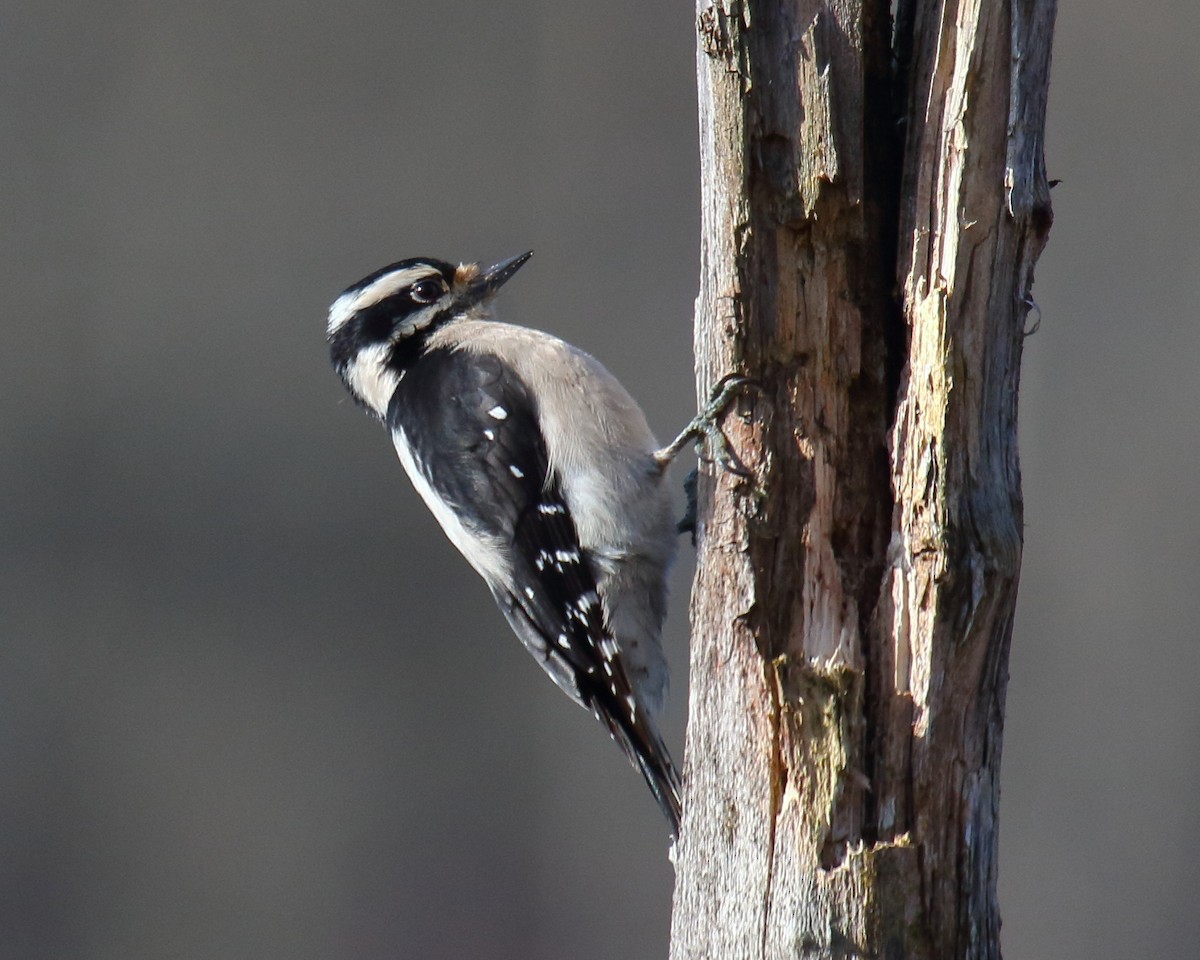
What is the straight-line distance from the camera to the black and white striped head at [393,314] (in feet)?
12.6

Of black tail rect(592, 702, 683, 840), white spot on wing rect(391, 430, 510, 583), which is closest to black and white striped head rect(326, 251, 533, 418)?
white spot on wing rect(391, 430, 510, 583)

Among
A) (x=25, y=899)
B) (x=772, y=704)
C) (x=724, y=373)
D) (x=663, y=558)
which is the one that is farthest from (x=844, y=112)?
(x=25, y=899)

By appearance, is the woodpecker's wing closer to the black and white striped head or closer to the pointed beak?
the black and white striped head

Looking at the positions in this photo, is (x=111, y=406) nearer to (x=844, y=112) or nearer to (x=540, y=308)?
(x=540, y=308)

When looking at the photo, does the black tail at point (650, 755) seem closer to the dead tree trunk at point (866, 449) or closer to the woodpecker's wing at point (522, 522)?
the woodpecker's wing at point (522, 522)

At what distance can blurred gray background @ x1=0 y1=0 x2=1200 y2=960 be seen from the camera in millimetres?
5086

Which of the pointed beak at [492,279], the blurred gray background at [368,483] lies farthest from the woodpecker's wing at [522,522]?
the blurred gray background at [368,483]

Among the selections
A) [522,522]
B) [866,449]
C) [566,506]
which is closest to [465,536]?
[522,522]

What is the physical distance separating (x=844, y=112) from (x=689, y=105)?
3387 mm

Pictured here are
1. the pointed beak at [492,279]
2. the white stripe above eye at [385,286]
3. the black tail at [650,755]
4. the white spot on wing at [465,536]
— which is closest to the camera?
the black tail at [650,755]

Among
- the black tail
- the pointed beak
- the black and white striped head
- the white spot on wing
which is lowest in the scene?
the black tail

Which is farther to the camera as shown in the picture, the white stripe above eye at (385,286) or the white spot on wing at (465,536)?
the white stripe above eye at (385,286)

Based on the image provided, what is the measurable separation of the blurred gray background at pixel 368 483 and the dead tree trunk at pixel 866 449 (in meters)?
2.95

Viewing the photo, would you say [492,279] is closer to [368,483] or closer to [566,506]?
[566,506]
